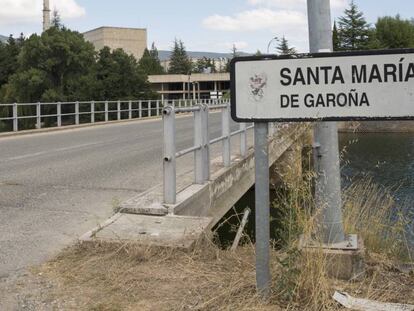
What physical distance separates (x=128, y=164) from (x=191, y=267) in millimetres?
7173

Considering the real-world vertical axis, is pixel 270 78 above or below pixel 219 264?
above

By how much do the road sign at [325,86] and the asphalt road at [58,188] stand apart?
2.50 metres

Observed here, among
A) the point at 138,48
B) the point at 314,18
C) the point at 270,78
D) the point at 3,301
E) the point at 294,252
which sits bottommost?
the point at 3,301

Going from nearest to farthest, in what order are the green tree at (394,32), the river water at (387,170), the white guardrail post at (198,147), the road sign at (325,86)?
the road sign at (325,86) → the white guardrail post at (198,147) → the river water at (387,170) → the green tree at (394,32)

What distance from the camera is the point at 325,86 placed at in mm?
3484

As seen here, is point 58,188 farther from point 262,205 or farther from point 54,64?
point 54,64

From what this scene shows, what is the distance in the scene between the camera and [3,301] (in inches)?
157

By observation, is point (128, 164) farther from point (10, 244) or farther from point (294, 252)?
point (294, 252)

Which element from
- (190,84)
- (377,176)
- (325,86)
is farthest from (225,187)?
(190,84)

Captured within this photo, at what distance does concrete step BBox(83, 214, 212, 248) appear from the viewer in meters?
5.11

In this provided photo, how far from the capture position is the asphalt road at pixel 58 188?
A: 18.1 feet

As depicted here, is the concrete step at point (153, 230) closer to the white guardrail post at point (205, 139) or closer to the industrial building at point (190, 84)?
the white guardrail post at point (205, 139)

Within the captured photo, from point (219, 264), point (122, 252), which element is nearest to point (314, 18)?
point (219, 264)

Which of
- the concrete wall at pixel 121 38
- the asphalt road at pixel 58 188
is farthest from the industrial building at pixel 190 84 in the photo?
the asphalt road at pixel 58 188
